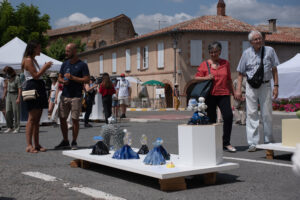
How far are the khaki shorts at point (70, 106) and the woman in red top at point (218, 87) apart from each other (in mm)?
2173

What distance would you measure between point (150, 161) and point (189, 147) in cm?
48

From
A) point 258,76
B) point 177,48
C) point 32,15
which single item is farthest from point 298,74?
point 32,15

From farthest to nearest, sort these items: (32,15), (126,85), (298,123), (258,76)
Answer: (32,15)
(126,85)
(258,76)
(298,123)

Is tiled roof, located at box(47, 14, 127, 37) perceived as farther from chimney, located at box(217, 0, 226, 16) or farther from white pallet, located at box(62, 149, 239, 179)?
white pallet, located at box(62, 149, 239, 179)

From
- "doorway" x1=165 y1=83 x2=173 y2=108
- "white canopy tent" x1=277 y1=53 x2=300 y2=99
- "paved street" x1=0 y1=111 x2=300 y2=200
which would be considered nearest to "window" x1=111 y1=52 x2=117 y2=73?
"doorway" x1=165 y1=83 x2=173 y2=108

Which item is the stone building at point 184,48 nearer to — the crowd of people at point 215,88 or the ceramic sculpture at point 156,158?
the crowd of people at point 215,88

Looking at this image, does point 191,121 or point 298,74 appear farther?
point 298,74

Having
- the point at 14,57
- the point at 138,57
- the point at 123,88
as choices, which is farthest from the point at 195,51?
the point at 14,57

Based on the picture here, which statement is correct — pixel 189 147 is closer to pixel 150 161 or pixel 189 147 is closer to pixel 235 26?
pixel 150 161

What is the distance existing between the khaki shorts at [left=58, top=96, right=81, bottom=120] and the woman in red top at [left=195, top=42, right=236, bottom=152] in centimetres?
→ 217

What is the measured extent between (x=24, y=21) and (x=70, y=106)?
40963 mm

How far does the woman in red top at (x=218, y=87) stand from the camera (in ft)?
23.7

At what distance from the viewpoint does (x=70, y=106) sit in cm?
771

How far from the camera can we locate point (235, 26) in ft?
119
